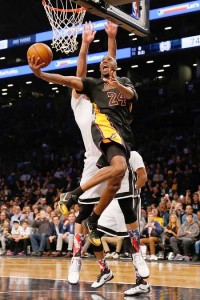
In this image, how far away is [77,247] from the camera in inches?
197

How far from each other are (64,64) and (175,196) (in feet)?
24.5

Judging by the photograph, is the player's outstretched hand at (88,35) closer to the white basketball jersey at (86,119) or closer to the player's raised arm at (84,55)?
the player's raised arm at (84,55)

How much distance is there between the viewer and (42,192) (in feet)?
58.1

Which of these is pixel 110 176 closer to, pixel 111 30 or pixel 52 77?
pixel 52 77

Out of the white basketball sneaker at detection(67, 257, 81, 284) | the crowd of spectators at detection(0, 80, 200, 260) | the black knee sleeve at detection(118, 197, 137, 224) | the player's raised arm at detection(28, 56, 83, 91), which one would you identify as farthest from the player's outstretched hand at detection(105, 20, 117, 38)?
the crowd of spectators at detection(0, 80, 200, 260)

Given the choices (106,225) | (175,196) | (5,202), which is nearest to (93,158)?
(106,225)

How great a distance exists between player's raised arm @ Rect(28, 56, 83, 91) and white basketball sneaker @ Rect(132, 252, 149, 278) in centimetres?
152

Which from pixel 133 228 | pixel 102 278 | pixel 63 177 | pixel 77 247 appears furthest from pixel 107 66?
pixel 63 177

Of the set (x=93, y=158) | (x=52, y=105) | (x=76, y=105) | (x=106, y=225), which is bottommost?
(x=106, y=225)

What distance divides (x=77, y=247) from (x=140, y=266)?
624 mm

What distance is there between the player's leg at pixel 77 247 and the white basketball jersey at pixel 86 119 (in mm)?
553

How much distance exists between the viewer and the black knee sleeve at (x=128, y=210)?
4840 millimetres

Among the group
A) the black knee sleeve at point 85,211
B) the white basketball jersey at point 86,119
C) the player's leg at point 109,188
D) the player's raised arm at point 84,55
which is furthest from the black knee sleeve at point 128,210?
the player's raised arm at point 84,55

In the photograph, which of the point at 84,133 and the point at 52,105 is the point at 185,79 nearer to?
the point at 52,105
